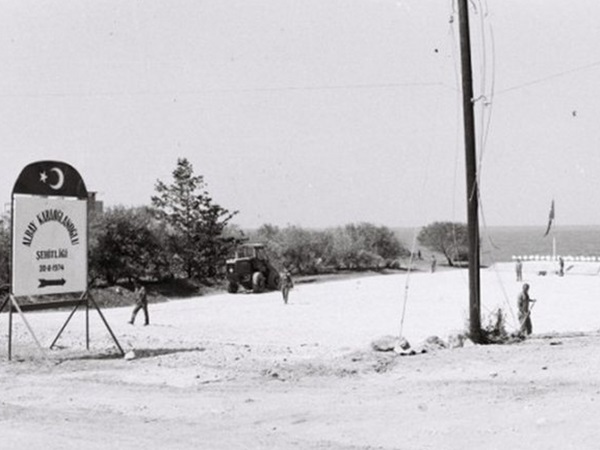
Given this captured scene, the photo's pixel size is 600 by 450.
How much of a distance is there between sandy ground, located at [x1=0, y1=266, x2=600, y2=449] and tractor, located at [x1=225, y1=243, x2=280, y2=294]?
1768 centimetres

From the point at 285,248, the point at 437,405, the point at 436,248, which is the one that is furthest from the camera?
the point at 436,248

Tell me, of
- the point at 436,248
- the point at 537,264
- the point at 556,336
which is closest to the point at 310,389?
the point at 556,336

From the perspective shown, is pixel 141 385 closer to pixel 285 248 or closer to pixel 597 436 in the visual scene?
pixel 597 436

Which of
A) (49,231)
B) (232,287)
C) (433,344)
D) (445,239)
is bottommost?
(433,344)

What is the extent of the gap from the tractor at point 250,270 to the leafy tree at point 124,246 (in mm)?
5183

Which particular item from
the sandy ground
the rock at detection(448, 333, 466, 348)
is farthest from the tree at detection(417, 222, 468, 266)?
the rock at detection(448, 333, 466, 348)

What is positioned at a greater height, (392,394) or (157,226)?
(157,226)

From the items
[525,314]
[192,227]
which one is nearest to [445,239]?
[192,227]

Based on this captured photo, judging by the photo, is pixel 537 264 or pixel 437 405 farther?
pixel 537 264

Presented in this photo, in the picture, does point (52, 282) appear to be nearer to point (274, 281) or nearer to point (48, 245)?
point (48, 245)

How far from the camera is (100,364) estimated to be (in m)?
13.5

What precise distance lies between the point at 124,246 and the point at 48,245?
2404cm

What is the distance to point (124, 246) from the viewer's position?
38.2m

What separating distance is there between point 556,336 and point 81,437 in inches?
443
